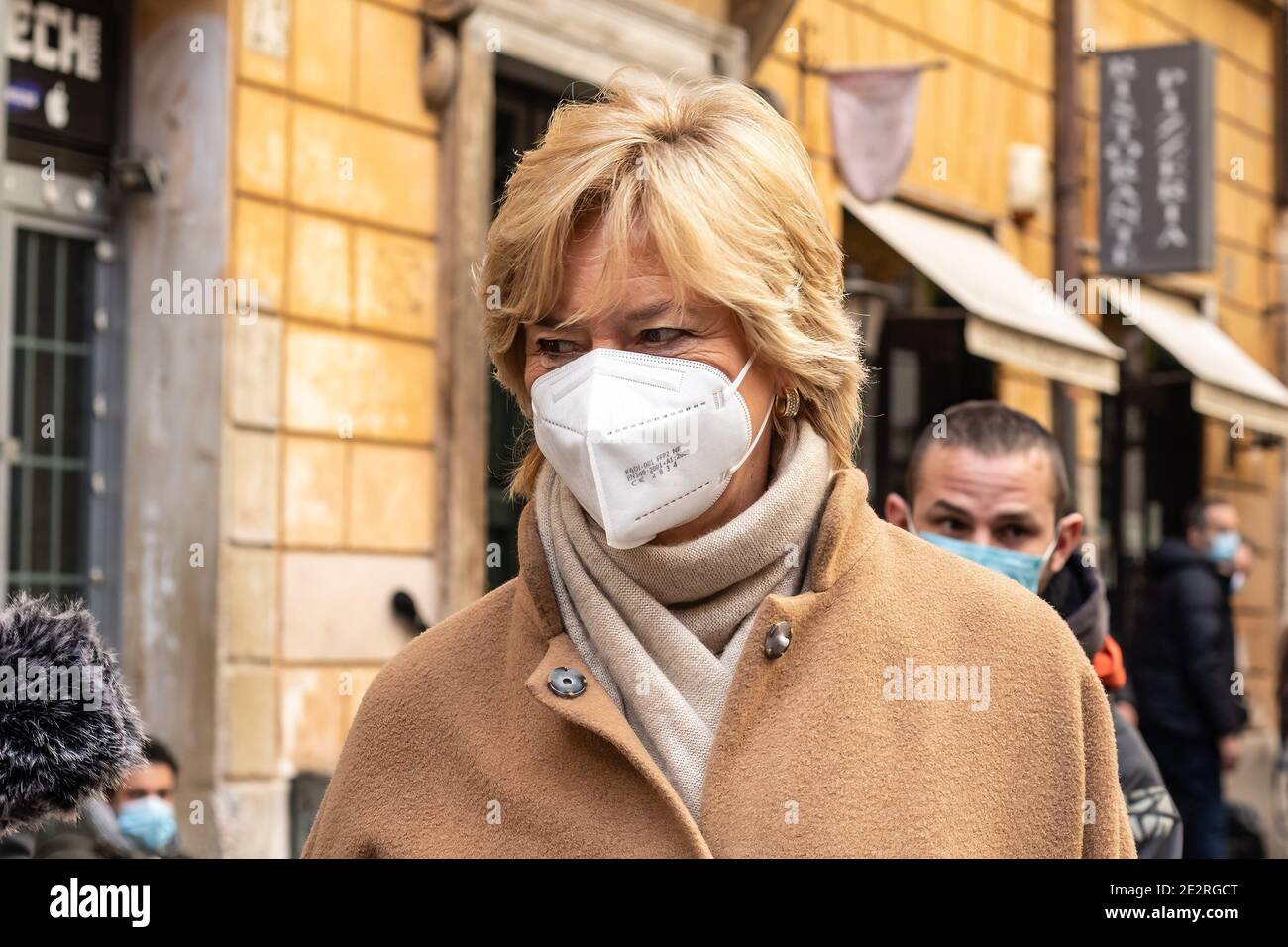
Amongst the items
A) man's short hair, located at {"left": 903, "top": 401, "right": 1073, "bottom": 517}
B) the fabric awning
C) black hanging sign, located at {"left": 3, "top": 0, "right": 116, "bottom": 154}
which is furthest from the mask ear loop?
the fabric awning

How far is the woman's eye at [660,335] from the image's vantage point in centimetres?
209

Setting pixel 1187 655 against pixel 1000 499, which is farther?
pixel 1187 655

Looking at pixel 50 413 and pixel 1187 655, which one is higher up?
pixel 50 413

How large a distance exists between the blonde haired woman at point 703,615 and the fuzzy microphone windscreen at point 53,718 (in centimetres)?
40

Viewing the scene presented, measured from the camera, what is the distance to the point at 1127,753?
10.5 ft

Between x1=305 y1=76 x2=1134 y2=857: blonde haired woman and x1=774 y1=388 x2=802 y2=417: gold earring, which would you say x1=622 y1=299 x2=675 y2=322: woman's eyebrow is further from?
x1=774 y1=388 x2=802 y2=417: gold earring

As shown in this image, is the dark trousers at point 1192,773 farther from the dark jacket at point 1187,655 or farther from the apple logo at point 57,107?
the apple logo at point 57,107

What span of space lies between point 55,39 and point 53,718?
573 centimetres

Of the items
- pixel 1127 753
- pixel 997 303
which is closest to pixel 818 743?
pixel 1127 753

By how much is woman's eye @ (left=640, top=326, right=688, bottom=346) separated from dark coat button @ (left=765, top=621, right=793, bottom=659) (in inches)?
13.2

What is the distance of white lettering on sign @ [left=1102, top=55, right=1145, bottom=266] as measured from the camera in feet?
42.9

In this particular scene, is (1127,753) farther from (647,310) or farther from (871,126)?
(871,126)
